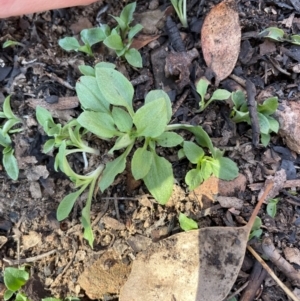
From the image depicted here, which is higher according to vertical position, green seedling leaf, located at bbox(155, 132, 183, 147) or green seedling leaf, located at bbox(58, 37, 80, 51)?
green seedling leaf, located at bbox(58, 37, 80, 51)

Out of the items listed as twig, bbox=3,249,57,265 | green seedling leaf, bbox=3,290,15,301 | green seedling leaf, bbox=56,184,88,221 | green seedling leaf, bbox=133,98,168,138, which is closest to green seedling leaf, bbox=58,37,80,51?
green seedling leaf, bbox=133,98,168,138

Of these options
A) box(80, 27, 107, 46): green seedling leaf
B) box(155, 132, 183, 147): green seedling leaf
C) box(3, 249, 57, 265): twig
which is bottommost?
box(3, 249, 57, 265): twig

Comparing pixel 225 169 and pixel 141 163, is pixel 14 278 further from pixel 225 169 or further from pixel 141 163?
pixel 225 169

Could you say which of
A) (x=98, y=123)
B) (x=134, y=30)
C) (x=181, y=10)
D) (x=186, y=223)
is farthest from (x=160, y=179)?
(x=181, y=10)

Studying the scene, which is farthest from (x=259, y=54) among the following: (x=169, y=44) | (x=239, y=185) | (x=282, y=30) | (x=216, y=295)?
(x=216, y=295)

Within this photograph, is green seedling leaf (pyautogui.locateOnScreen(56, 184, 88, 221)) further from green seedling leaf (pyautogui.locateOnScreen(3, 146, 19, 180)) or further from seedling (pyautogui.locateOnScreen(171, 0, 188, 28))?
seedling (pyautogui.locateOnScreen(171, 0, 188, 28))

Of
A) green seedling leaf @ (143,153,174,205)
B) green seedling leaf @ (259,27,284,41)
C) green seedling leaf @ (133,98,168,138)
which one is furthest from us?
green seedling leaf @ (259,27,284,41)
